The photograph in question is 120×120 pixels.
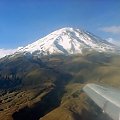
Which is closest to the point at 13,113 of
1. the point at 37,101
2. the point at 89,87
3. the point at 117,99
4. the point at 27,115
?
the point at 27,115

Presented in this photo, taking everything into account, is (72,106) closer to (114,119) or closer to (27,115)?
(27,115)

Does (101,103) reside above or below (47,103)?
above

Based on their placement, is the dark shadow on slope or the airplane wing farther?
the dark shadow on slope

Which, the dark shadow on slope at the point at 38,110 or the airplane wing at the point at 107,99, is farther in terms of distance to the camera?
the dark shadow on slope at the point at 38,110

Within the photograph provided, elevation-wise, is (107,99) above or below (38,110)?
above

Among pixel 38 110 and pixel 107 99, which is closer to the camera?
pixel 107 99

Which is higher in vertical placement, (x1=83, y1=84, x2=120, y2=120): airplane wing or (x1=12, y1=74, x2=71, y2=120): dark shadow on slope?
(x1=83, y1=84, x2=120, y2=120): airplane wing

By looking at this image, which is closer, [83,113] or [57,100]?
[83,113]

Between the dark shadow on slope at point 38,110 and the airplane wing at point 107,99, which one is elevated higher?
the airplane wing at point 107,99
